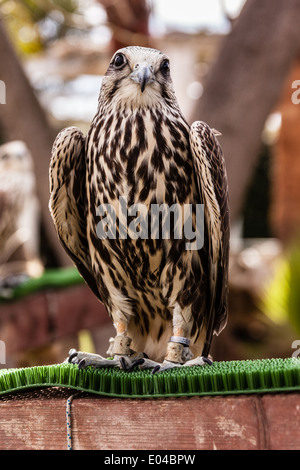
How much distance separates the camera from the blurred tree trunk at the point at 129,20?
502 centimetres

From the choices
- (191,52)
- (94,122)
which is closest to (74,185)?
(94,122)

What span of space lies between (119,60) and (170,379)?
105 cm

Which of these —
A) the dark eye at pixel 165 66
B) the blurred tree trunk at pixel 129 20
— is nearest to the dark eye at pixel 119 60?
the dark eye at pixel 165 66

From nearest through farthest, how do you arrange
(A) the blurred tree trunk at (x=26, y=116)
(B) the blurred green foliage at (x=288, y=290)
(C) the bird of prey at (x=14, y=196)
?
(A) the blurred tree trunk at (x=26, y=116), (C) the bird of prey at (x=14, y=196), (B) the blurred green foliage at (x=288, y=290)

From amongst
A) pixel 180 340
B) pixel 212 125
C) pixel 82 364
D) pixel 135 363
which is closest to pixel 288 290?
pixel 212 125

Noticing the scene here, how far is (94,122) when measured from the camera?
2055mm

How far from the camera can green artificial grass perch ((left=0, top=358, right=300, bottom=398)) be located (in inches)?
60.8

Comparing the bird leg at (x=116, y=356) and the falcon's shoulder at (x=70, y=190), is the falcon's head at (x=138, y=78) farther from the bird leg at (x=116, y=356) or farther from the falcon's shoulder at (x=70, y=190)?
the bird leg at (x=116, y=356)

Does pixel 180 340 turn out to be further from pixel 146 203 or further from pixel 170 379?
pixel 146 203

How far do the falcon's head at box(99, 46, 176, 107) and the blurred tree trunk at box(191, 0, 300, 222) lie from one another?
81.7 inches

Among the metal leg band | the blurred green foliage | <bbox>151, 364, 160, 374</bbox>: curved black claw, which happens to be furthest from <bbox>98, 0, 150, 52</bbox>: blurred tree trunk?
<bbox>151, 364, 160, 374</bbox>: curved black claw

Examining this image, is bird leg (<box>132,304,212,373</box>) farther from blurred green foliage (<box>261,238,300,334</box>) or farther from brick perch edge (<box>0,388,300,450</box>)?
blurred green foliage (<box>261,238,300,334</box>)

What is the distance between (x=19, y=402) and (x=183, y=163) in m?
0.89

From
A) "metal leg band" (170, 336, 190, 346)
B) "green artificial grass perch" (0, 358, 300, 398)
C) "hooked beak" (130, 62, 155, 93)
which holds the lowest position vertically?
"green artificial grass perch" (0, 358, 300, 398)
